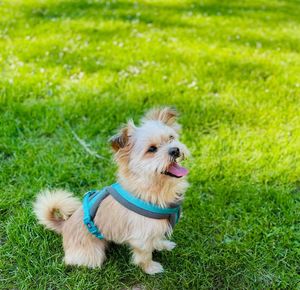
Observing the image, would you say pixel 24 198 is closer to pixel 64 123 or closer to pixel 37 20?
pixel 64 123

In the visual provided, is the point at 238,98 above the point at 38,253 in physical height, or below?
above

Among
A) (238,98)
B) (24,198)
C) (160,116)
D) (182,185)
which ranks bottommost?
(24,198)

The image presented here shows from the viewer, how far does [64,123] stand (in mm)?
4781

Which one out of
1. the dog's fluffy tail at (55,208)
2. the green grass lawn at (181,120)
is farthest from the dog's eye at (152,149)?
the green grass lawn at (181,120)

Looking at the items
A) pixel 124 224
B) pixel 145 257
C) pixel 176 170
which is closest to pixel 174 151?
pixel 176 170

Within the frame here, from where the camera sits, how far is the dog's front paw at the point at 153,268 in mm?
3135

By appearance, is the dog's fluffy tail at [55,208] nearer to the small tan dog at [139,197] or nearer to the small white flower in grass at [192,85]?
the small tan dog at [139,197]

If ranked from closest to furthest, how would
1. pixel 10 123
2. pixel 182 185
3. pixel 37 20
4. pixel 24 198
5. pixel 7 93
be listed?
pixel 182 185
pixel 24 198
pixel 10 123
pixel 7 93
pixel 37 20

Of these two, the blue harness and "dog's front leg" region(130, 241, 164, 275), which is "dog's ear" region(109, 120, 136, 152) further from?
"dog's front leg" region(130, 241, 164, 275)

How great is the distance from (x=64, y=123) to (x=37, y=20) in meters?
3.59

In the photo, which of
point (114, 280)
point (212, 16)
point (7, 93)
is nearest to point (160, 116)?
point (114, 280)

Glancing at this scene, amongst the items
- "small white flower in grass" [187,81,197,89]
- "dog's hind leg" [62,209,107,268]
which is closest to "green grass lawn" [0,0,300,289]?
"small white flower in grass" [187,81,197,89]

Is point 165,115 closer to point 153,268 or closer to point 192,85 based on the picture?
point 153,268

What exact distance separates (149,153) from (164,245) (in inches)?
38.0
